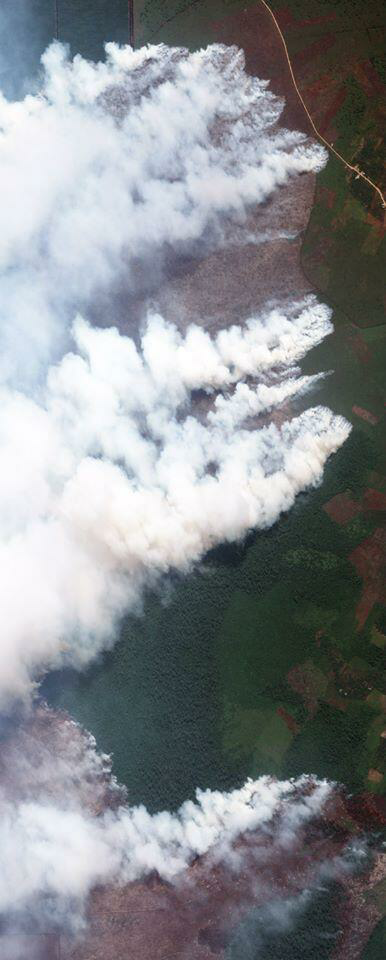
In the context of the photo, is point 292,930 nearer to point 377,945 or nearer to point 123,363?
point 377,945

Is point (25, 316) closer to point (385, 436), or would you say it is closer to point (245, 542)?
point (245, 542)

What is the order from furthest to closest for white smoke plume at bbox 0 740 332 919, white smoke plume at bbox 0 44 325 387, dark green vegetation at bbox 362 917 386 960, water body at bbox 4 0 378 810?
1. white smoke plume at bbox 0 44 325 387
2. water body at bbox 4 0 378 810
3. white smoke plume at bbox 0 740 332 919
4. dark green vegetation at bbox 362 917 386 960

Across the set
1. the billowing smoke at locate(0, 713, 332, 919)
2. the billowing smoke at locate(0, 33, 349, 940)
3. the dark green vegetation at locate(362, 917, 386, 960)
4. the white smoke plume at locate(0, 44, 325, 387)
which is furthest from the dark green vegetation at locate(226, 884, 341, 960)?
the white smoke plume at locate(0, 44, 325, 387)

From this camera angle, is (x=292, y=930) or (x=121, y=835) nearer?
(x=292, y=930)

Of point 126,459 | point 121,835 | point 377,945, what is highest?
point 126,459

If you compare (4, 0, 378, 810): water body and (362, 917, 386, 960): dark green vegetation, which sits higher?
(4, 0, 378, 810): water body

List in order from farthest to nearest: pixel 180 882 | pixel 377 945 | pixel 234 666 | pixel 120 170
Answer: pixel 120 170 → pixel 234 666 → pixel 180 882 → pixel 377 945

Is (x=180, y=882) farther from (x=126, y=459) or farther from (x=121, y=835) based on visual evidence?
(x=126, y=459)

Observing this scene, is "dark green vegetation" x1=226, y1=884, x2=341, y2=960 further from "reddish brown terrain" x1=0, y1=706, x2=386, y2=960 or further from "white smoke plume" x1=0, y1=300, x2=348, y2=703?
"white smoke plume" x1=0, y1=300, x2=348, y2=703

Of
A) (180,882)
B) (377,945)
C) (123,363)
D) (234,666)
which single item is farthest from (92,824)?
(123,363)

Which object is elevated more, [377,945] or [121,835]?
[121,835]

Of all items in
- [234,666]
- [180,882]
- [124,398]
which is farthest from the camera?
[234,666]
